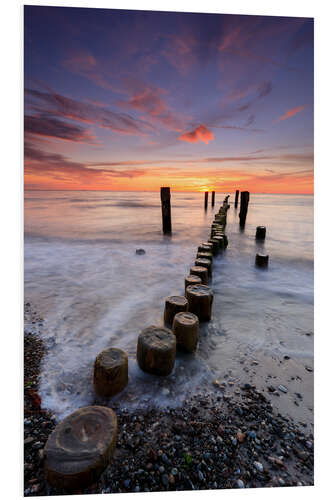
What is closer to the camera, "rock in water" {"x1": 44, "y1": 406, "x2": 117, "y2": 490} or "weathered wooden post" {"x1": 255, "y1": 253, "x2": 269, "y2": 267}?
"rock in water" {"x1": 44, "y1": 406, "x2": 117, "y2": 490}

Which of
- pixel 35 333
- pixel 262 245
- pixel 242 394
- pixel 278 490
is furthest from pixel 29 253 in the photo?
pixel 262 245

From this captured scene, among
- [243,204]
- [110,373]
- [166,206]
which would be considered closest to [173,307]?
[110,373]

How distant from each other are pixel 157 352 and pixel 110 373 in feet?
Answer: 1.38

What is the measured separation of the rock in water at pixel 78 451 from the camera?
45.8 inches

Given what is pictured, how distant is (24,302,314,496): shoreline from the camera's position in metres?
1.39

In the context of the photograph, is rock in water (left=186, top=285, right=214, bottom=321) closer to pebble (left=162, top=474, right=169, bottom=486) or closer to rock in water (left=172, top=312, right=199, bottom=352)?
rock in water (left=172, top=312, right=199, bottom=352)

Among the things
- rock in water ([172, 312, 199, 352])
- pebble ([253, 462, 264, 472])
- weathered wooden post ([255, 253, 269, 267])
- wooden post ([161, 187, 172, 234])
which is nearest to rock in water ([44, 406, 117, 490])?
pebble ([253, 462, 264, 472])

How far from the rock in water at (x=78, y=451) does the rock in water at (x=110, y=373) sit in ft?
1.57

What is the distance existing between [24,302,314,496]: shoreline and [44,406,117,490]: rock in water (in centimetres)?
18

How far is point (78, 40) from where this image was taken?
3.42 metres

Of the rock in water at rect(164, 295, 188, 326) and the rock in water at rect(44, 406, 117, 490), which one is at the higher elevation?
the rock in water at rect(164, 295, 188, 326)

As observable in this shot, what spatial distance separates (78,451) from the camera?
1.19 meters

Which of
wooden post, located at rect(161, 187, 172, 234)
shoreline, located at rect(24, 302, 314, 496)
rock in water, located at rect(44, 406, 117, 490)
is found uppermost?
wooden post, located at rect(161, 187, 172, 234)
